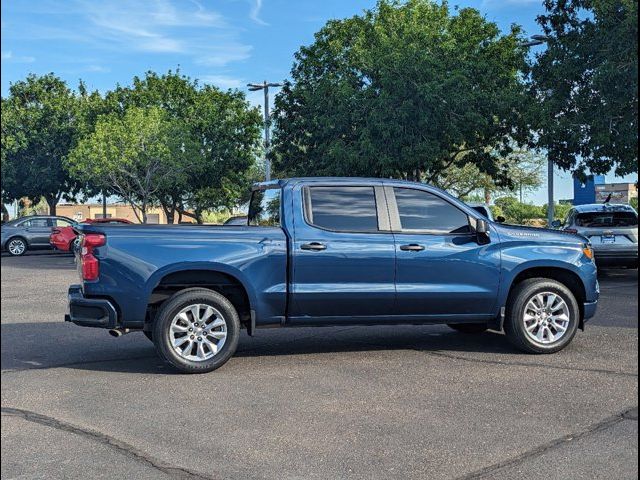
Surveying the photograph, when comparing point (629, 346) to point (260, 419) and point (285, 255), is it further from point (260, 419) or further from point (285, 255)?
point (260, 419)

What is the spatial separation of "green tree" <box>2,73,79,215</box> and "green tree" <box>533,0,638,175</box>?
97.4 ft

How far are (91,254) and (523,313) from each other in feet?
14.3

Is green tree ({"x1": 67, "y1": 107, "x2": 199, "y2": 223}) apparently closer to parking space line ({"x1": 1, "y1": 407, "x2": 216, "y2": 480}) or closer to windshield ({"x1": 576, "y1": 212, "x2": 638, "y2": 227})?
windshield ({"x1": 576, "y1": 212, "x2": 638, "y2": 227})

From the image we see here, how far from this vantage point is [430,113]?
23.3 metres

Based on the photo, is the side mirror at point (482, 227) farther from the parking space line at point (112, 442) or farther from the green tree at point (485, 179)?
the green tree at point (485, 179)

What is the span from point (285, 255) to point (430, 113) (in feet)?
56.3

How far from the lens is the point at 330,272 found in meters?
7.14

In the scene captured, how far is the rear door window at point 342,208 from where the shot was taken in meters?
7.36

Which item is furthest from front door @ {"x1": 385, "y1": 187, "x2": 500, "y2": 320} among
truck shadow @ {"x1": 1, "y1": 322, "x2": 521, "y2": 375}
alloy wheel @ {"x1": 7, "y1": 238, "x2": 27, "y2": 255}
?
alloy wheel @ {"x1": 7, "y1": 238, "x2": 27, "y2": 255}

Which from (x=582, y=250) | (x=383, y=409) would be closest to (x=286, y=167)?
(x=582, y=250)

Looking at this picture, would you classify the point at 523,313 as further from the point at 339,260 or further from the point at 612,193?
the point at 612,193

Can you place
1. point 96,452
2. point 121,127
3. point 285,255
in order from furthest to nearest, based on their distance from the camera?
point 121,127, point 285,255, point 96,452

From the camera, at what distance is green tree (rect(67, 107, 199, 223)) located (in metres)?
37.7

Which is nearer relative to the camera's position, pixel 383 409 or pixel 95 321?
pixel 383 409
